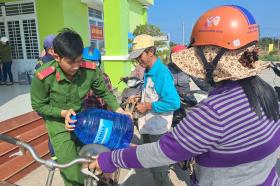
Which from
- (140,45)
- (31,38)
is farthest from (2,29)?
(140,45)

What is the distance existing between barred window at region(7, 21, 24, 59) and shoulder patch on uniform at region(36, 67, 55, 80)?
9.31m

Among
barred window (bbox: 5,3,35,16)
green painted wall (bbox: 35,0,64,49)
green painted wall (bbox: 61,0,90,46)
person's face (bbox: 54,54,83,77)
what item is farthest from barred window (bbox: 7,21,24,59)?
person's face (bbox: 54,54,83,77)

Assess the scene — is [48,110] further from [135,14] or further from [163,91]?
[135,14]

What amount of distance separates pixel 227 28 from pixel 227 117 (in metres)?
0.37

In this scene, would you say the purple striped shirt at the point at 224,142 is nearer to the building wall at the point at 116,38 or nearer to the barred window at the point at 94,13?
the building wall at the point at 116,38

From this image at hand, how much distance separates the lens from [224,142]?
1.16 meters

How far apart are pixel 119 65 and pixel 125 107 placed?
17.9 ft

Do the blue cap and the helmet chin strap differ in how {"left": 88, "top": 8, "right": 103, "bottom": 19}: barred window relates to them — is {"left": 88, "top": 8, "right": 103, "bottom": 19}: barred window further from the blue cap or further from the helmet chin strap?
the helmet chin strap

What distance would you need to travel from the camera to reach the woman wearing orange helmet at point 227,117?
1.15m

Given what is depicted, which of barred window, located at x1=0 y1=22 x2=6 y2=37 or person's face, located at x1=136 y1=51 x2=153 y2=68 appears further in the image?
barred window, located at x1=0 y1=22 x2=6 y2=37

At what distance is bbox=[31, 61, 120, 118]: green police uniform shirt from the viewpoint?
2158mm

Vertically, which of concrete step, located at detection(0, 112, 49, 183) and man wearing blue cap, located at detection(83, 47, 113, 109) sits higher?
man wearing blue cap, located at detection(83, 47, 113, 109)

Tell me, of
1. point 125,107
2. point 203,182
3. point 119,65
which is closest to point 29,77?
point 119,65

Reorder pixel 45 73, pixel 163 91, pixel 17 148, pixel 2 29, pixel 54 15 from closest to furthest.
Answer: pixel 45 73, pixel 163 91, pixel 17 148, pixel 54 15, pixel 2 29
